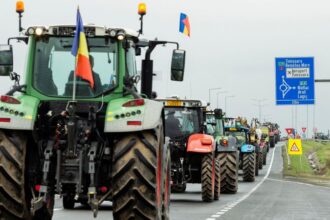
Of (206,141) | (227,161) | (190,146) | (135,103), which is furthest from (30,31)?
Answer: (227,161)

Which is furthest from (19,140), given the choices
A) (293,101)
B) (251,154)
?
(293,101)

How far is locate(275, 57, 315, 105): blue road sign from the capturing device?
46.9 metres

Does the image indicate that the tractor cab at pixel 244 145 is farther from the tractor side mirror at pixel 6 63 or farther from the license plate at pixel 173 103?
the tractor side mirror at pixel 6 63

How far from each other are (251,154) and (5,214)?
1214 inches

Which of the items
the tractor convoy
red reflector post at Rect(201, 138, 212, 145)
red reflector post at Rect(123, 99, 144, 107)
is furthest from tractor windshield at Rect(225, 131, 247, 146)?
red reflector post at Rect(123, 99, 144, 107)

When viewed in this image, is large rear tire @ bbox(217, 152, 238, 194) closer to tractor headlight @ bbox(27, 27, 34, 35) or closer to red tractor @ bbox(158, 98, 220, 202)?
red tractor @ bbox(158, 98, 220, 202)

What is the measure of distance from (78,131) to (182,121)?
13613 mm

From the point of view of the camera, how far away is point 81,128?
37.6 feet

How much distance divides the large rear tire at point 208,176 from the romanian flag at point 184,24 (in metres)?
3.74

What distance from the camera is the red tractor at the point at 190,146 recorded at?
23953 millimetres

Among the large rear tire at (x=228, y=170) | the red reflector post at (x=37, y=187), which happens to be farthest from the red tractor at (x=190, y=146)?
the red reflector post at (x=37, y=187)

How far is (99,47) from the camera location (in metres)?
12.1

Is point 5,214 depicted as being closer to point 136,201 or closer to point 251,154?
point 136,201

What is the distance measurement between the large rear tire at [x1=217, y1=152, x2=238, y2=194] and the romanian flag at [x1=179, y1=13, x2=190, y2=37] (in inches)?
168
